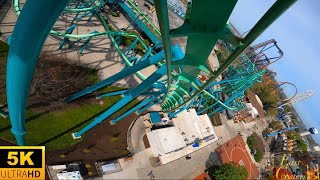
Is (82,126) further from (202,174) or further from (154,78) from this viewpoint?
(202,174)

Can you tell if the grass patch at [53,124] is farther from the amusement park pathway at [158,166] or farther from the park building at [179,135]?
the park building at [179,135]

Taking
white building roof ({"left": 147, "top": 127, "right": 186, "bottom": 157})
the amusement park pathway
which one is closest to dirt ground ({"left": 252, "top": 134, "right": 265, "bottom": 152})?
the amusement park pathway

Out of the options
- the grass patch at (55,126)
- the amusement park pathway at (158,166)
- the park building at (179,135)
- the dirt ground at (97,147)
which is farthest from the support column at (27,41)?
the park building at (179,135)

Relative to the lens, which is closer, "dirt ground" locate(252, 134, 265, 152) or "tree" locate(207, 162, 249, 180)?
"tree" locate(207, 162, 249, 180)

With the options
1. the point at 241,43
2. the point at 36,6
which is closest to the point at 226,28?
the point at 241,43

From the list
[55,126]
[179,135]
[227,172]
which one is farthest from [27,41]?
[227,172]

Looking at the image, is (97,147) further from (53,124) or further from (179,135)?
(179,135)

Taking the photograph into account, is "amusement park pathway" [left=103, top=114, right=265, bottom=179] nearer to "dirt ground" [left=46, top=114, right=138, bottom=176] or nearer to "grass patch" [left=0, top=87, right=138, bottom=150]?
"dirt ground" [left=46, top=114, right=138, bottom=176]

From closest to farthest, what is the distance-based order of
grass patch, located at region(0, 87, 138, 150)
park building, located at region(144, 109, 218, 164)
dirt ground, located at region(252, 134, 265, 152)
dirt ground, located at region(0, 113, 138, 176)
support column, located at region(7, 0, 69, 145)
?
1. support column, located at region(7, 0, 69, 145)
2. grass patch, located at region(0, 87, 138, 150)
3. dirt ground, located at region(0, 113, 138, 176)
4. park building, located at region(144, 109, 218, 164)
5. dirt ground, located at region(252, 134, 265, 152)

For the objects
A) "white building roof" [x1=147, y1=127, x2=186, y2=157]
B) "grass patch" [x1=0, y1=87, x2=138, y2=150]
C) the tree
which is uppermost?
"grass patch" [x1=0, y1=87, x2=138, y2=150]

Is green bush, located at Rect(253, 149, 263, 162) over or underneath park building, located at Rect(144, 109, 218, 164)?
underneath
